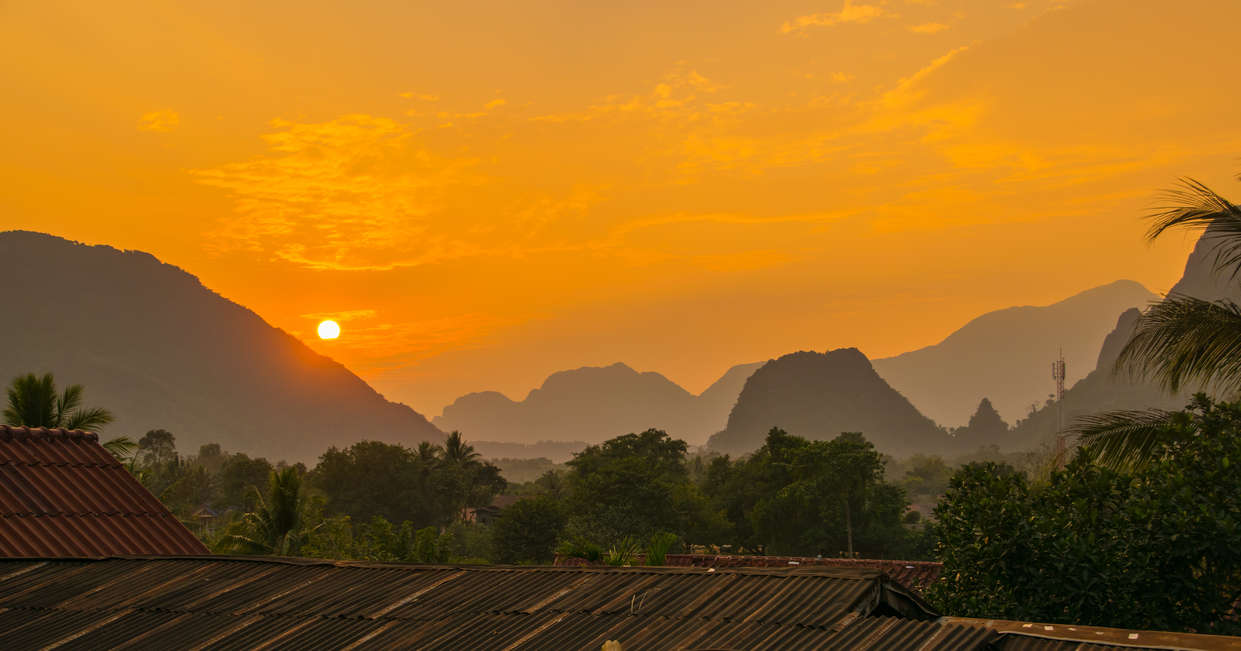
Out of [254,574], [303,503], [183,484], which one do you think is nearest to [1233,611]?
[254,574]

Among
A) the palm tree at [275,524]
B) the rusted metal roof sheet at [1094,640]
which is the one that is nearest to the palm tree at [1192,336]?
the rusted metal roof sheet at [1094,640]

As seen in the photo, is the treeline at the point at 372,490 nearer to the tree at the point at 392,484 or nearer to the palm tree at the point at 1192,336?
the tree at the point at 392,484

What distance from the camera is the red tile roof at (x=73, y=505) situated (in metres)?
12.5

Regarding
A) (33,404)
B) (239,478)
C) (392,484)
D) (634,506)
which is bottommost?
(634,506)

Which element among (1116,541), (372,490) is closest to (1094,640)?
(1116,541)

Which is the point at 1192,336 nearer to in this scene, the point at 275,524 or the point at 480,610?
the point at 480,610

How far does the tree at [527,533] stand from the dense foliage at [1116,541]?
44.1 meters

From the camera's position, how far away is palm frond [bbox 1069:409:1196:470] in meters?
12.8

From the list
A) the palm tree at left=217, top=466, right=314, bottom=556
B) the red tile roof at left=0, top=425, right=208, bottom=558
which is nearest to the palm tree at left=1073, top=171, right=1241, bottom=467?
the red tile roof at left=0, top=425, right=208, bottom=558

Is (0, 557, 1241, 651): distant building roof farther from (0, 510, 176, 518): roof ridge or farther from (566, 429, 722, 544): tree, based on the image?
(566, 429, 722, 544): tree

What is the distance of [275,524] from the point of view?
30.8 m

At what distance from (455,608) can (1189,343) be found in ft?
30.0

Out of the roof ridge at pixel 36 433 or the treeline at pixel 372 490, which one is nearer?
the roof ridge at pixel 36 433

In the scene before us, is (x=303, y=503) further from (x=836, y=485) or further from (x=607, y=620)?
(x=607, y=620)
